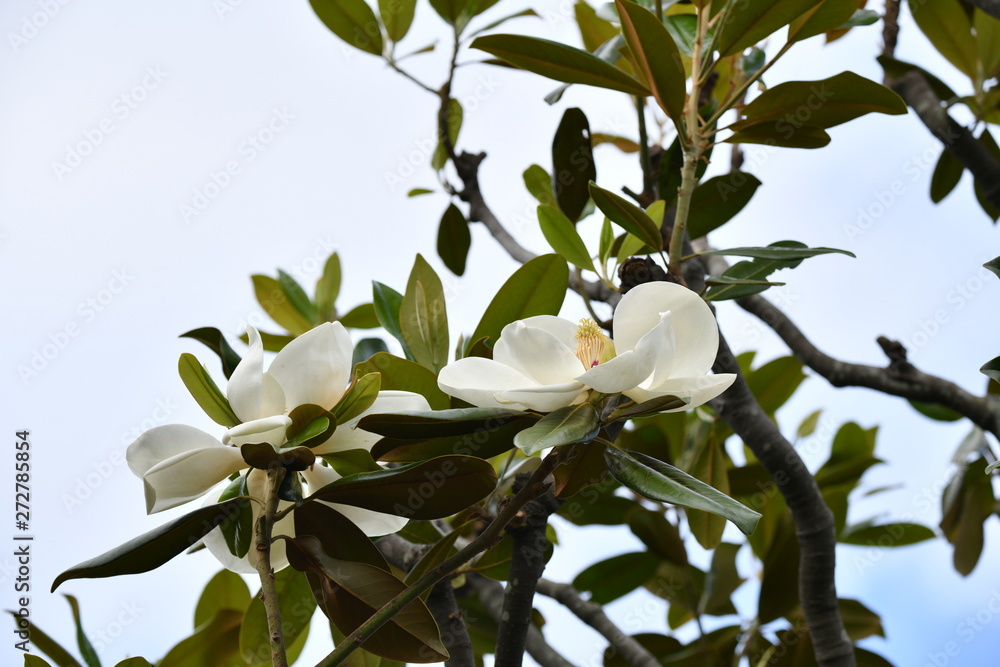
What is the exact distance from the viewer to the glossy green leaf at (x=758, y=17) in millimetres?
752

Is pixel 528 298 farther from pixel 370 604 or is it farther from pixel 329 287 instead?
pixel 329 287

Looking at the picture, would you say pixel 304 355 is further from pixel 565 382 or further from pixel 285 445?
pixel 565 382

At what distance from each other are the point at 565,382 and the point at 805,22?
54 cm

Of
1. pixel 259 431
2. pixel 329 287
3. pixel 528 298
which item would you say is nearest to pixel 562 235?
pixel 528 298

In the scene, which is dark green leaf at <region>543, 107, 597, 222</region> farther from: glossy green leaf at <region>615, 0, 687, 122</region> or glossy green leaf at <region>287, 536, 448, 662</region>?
glossy green leaf at <region>287, 536, 448, 662</region>

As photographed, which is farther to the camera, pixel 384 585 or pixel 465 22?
pixel 465 22

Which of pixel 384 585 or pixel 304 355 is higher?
pixel 304 355

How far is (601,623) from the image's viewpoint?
115 cm

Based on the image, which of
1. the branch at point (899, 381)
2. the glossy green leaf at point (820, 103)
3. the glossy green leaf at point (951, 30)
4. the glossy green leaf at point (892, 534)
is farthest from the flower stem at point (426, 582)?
the glossy green leaf at point (951, 30)

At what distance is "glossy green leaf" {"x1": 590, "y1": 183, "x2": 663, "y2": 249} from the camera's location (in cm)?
68

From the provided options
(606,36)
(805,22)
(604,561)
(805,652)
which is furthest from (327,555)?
(606,36)

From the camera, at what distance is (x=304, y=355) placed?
0.58 m

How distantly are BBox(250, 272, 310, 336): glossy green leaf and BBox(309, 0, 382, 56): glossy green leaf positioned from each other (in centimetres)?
48

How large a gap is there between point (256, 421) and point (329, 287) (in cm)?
107
